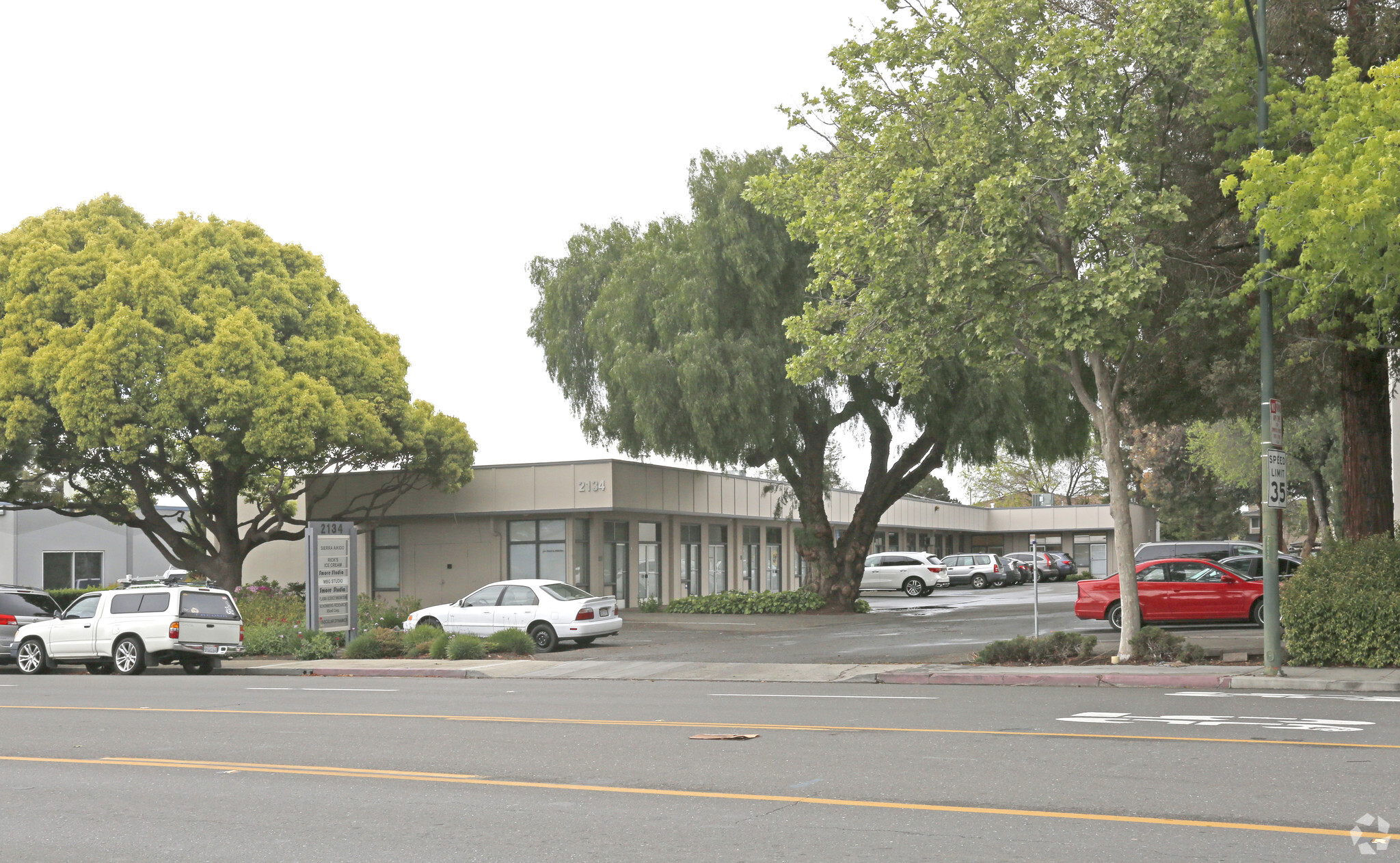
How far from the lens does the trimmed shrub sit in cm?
2317

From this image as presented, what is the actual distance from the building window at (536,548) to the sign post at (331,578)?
11.1 metres

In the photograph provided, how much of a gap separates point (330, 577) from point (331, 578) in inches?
0.9

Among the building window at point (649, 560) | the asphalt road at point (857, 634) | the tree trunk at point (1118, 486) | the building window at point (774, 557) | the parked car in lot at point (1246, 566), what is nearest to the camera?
the tree trunk at point (1118, 486)

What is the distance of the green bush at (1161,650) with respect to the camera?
59.4 ft

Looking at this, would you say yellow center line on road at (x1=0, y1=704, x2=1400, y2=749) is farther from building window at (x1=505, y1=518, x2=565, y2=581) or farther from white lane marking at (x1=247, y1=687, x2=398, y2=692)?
building window at (x1=505, y1=518, x2=565, y2=581)

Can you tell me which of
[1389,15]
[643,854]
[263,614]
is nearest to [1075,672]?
[1389,15]

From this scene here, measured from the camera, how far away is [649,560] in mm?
40094

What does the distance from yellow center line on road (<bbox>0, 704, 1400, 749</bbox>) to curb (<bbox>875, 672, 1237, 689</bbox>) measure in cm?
560

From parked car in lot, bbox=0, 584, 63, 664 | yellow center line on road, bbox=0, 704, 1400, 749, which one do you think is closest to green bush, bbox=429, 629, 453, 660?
parked car in lot, bbox=0, 584, 63, 664

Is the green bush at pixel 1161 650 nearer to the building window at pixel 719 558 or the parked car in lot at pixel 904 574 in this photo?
the building window at pixel 719 558

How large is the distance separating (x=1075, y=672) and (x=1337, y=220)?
6.57m

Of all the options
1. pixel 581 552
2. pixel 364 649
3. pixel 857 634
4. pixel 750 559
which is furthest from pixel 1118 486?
pixel 750 559

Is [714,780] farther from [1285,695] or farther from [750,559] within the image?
[750,559]

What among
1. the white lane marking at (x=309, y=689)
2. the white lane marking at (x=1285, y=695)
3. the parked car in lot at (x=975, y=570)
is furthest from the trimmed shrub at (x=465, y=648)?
the parked car in lot at (x=975, y=570)
